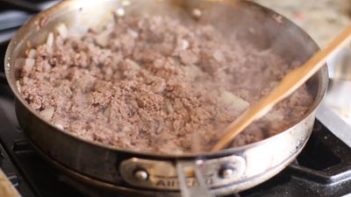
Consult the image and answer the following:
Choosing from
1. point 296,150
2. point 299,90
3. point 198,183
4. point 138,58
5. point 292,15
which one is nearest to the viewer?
point 198,183

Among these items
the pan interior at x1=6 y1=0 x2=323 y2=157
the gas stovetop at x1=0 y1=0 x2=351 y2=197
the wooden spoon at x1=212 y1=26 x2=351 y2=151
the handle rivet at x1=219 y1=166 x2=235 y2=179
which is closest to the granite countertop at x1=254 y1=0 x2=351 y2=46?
the pan interior at x1=6 y1=0 x2=323 y2=157

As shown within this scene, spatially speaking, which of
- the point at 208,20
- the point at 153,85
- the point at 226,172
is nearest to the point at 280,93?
the point at 226,172

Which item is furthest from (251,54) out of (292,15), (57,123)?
(292,15)

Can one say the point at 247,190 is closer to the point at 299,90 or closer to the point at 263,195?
the point at 263,195

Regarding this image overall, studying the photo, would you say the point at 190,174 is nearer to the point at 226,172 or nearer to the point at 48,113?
the point at 226,172

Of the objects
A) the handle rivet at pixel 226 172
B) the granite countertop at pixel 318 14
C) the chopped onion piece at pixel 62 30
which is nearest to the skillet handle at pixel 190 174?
the handle rivet at pixel 226 172

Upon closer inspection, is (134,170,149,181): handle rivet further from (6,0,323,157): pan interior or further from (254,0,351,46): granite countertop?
(254,0,351,46): granite countertop
